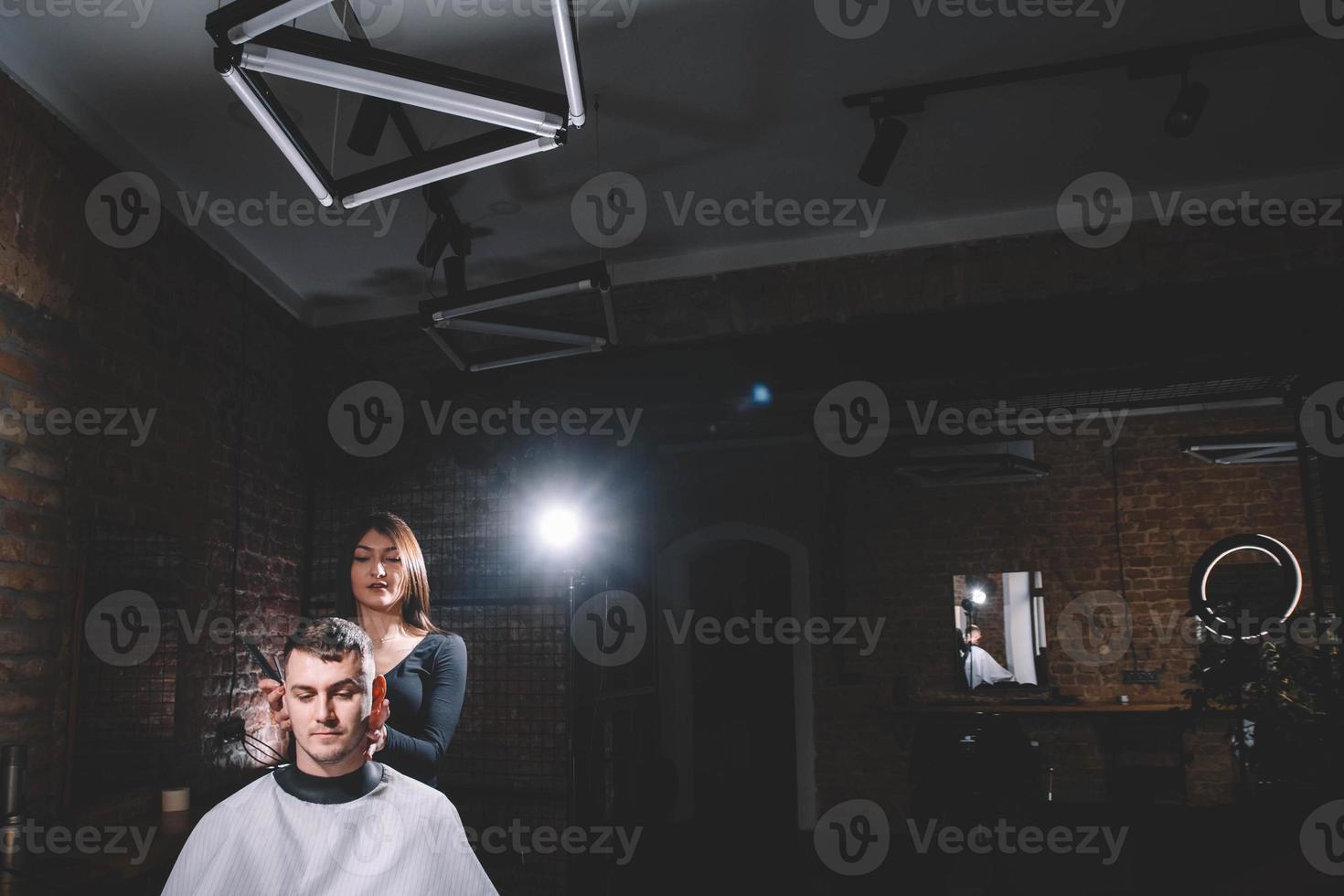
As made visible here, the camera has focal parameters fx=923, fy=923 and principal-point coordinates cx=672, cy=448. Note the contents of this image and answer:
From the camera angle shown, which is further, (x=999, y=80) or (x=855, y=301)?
(x=855, y=301)

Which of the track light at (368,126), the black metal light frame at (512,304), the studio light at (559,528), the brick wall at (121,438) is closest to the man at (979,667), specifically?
the studio light at (559,528)

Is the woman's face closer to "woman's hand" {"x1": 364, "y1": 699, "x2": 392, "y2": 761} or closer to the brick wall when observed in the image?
"woman's hand" {"x1": 364, "y1": 699, "x2": 392, "y2": 761}

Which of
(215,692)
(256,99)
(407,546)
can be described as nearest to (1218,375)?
(407,546)

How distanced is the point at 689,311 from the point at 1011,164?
5.33 feet

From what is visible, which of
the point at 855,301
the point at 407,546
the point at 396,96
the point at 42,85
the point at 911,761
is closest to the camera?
the point at 396,96

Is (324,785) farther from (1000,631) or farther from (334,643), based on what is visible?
(1000,631)

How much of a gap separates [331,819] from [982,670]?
6.06 m

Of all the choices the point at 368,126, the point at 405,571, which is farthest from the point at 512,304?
the point at 405,571

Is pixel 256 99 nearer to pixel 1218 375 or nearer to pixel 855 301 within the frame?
pixel 855 301

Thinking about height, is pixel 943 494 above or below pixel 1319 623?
above

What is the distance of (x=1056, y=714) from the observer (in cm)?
663

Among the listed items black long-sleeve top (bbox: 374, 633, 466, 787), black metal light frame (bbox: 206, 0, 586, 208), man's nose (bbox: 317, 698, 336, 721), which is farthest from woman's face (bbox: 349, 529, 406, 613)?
black metal light frame (bbox: 206, 0, 586, 208)

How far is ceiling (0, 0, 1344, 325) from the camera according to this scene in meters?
2.98

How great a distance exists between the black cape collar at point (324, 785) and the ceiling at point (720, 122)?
2.25 m
